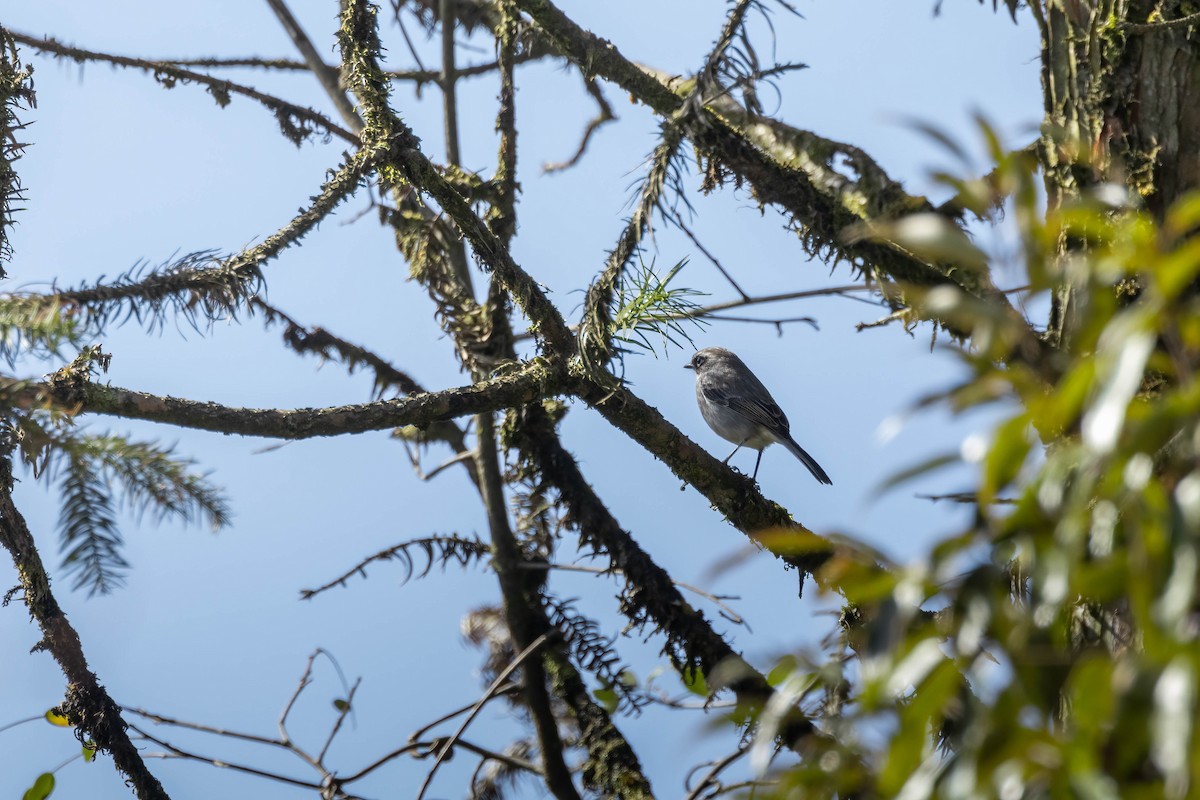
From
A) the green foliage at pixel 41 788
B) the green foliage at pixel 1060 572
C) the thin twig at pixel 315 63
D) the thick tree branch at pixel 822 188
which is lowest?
the green foliage at pixel 1060 572

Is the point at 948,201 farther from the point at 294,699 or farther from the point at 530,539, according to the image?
the point at 294,699

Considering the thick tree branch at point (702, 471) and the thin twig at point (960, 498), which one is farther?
the thick tree branch at point (702, 471)

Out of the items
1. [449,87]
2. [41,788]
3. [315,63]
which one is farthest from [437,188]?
[315,63]

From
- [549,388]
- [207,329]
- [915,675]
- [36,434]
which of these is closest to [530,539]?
[549,388]

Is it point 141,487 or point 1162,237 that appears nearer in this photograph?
point 1162,237

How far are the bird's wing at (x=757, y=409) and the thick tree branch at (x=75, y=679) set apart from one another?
3.34 meters

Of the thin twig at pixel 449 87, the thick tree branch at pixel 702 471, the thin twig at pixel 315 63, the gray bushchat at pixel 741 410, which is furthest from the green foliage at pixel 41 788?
the gray bushchat at pixel 741 410

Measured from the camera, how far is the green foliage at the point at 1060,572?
92 cm

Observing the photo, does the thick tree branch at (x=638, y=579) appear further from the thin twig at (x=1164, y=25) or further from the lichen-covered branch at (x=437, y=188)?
the thin twig at (x=1164, y=25)

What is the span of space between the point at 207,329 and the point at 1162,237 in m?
2.11


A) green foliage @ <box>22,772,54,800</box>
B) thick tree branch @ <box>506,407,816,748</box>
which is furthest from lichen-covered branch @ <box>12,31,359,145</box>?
green foliage @ <box>22,772,54,800</box>

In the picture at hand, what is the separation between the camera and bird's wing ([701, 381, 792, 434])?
200 inches

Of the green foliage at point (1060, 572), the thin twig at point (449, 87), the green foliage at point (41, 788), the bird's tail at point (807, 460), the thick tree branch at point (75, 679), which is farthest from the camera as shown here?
the bird's tail at point (807, 460)

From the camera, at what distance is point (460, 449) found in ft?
14.4
